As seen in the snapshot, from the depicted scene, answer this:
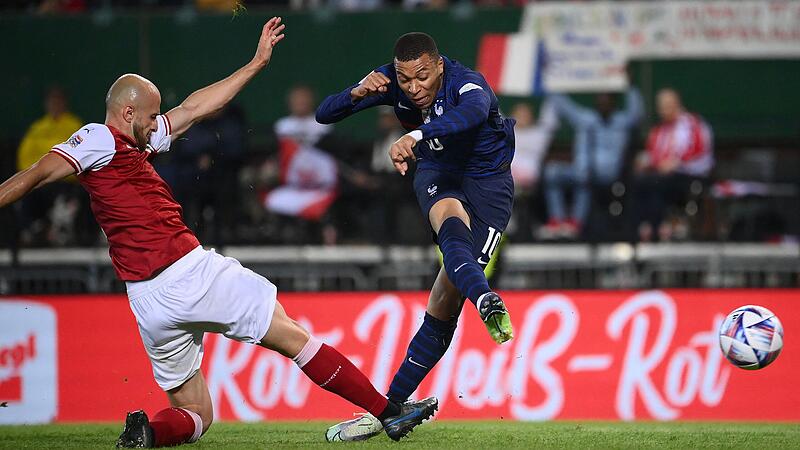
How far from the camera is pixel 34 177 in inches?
251

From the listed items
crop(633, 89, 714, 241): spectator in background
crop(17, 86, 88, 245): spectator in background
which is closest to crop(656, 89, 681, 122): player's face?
crop(633, 89, 714, 241): spectator in background

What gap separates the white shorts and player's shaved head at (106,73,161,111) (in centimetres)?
92

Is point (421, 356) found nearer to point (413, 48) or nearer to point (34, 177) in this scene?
point (413, 48)

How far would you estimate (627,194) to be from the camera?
39.2 ft

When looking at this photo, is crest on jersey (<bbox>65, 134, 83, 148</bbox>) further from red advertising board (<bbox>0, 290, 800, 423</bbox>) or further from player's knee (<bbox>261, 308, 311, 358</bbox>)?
red advertising board (<bbox>0, 290, 800, 423</bbox>)

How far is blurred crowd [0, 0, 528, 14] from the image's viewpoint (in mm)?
13961

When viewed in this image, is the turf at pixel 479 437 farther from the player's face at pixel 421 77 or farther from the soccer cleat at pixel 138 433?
the player's face at pixel 421 77

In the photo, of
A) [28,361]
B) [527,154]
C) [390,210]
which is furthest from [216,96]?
[527,154]

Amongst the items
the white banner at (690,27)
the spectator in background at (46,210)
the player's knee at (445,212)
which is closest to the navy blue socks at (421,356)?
the player's knee at (445,212)

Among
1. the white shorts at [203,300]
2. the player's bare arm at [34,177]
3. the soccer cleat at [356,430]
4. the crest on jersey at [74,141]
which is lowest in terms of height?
the soccer cleat at [356,430]

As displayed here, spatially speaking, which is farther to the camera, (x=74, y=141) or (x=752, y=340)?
(x=752, y=340)

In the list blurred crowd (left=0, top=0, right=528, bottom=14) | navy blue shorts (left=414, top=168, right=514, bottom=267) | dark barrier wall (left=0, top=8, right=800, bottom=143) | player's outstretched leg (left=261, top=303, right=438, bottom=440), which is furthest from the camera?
blurred crowd (left=0, top=0, right=528, bottom=14)

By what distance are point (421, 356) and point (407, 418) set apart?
624mm

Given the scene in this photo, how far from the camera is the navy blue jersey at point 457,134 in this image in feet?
25.0
